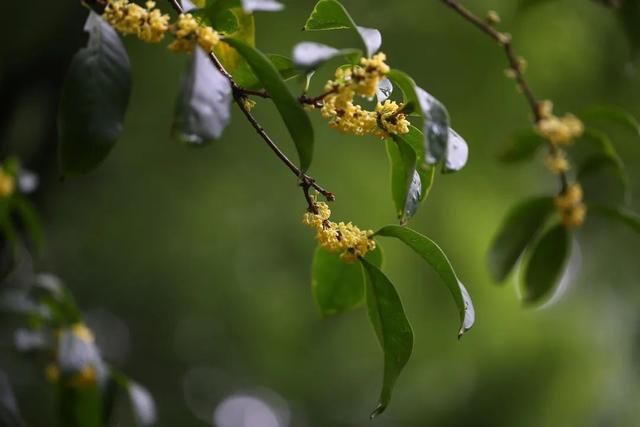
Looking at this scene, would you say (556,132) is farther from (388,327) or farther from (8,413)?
(8,413)

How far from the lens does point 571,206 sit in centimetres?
92

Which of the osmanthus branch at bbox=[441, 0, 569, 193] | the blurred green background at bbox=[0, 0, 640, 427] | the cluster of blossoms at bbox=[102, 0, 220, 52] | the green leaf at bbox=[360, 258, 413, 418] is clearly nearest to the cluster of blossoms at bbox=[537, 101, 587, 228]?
the osmanthus branch at bbox=[441, 0, 569, 193]

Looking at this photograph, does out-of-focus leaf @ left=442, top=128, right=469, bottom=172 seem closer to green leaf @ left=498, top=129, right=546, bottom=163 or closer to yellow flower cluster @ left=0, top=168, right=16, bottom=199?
green leaf @ left=498, top=129, right=546, bottom=163

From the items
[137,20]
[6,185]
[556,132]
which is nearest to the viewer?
[137,20]

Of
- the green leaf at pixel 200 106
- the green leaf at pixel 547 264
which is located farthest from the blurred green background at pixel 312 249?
the green leaf at pixel 200 106

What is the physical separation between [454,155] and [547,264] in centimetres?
41

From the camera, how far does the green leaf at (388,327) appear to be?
778mm

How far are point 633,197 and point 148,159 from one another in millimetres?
1791

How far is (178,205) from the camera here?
3039 millimetres

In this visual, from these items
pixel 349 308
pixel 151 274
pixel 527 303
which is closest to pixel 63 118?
pixel 349 308

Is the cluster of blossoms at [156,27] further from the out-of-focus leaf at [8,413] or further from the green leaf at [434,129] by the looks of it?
the out-of-focus leaf at [8,413]

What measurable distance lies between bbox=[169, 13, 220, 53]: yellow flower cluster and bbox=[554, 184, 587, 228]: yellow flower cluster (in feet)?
1.61

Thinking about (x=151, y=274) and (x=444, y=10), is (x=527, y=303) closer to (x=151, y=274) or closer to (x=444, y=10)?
(x=444, y=10)

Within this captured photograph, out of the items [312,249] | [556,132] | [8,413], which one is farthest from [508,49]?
[312,249]
